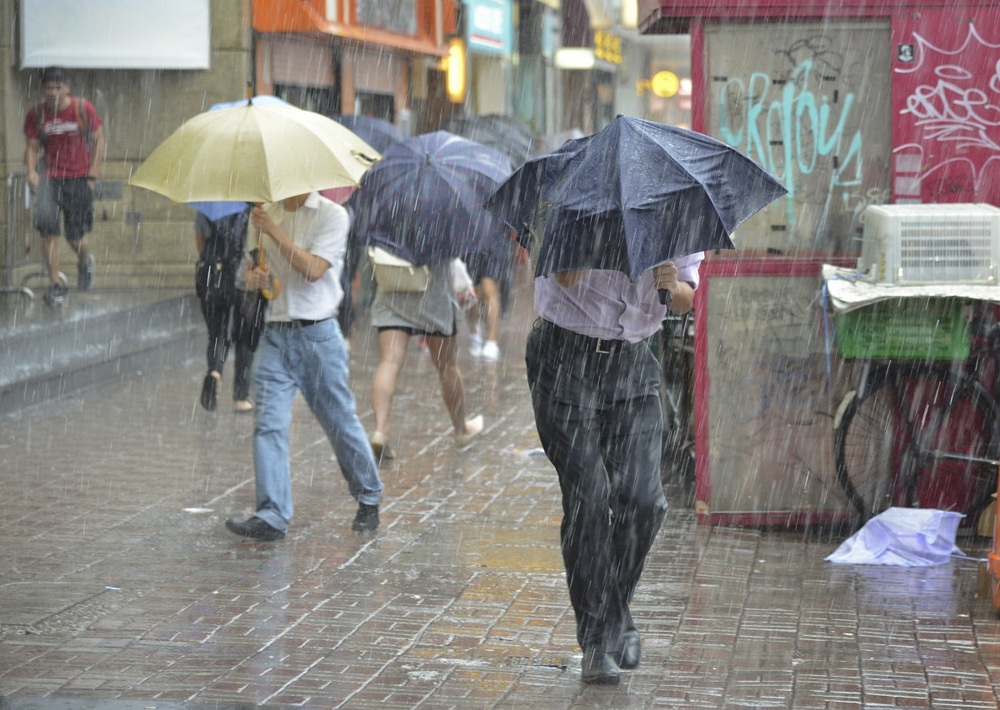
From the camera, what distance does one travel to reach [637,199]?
4.57 m

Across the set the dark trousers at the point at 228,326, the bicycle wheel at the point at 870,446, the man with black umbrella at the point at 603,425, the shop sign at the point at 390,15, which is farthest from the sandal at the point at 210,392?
the shop sign at the point at 390,15

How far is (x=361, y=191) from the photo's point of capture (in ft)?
29.0

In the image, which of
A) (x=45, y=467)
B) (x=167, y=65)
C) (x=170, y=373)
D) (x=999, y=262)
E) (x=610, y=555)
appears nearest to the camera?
(x=610, y=555)

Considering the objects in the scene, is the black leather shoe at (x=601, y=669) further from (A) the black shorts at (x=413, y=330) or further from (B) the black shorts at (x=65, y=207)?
(B) the black shorts at (x=65, y=207)

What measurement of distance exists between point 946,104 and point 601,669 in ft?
11.2

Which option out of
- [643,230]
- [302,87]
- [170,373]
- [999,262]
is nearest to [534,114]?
[302,87]

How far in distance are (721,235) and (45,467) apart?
5208 mm

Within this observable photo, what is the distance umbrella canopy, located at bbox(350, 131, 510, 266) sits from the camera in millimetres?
8523

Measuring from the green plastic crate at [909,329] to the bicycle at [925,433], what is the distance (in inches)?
7.0

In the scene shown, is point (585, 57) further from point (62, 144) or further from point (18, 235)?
point (18, 235)

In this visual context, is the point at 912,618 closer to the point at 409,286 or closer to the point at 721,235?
the point at 721,235

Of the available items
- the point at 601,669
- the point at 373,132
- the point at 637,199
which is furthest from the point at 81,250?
the point at 637,199

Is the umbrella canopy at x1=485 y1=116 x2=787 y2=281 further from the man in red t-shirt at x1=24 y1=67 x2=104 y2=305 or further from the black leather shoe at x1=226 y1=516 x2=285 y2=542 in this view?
the man in red t-shirt at x1=24 y1=67 x2=104 y2=305

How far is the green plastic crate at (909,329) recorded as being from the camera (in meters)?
6.61
